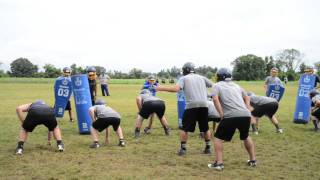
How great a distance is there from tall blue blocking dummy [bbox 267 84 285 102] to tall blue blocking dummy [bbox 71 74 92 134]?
21.0ft

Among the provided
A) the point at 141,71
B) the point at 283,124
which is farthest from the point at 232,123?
the point at 141,71

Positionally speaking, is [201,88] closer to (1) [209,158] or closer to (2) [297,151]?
(1) [209,158]

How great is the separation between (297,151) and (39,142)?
6.53m

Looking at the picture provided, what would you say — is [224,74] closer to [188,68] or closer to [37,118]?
[188,68]

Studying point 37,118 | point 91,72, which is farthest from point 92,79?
point 37,118

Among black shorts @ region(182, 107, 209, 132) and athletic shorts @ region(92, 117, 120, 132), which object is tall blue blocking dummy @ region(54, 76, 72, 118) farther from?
black shorts @ region(182, 107, 209, 132)

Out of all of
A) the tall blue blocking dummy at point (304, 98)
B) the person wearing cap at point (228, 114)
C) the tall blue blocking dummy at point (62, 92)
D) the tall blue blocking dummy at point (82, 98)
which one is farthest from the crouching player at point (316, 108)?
the tall blue blocking dummy at point (62, 92)

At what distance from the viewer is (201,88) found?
9164mm

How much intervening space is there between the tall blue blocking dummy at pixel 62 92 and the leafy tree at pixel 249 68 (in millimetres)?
108635

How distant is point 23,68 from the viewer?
391 ft

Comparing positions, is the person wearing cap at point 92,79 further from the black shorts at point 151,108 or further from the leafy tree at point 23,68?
the leafy tree at point 23,68

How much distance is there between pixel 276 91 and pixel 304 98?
1264mm

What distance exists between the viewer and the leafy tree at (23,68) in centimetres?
11250

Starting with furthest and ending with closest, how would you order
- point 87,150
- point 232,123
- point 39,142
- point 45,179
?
point 39,142 < point 87,150 < point 232,123 < point 45,179
